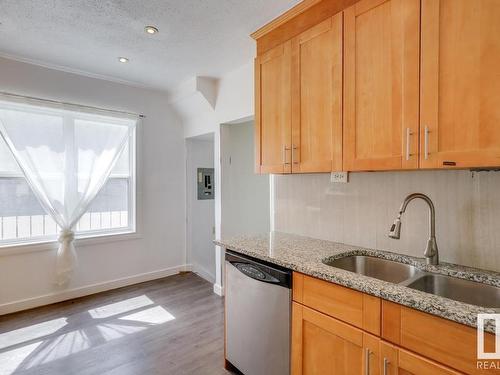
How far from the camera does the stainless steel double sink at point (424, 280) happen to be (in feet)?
4.32

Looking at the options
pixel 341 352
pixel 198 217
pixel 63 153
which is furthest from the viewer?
pixel 198 217

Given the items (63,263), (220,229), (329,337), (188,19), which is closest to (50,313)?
(63,263)

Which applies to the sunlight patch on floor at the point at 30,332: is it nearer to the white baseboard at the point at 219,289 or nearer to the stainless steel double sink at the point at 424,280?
the white baseboard at the point at 219,289

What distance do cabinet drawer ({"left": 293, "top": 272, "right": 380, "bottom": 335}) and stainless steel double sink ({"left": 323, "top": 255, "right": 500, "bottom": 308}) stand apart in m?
0.22

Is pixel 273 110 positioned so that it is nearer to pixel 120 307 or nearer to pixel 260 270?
pixel 260 270

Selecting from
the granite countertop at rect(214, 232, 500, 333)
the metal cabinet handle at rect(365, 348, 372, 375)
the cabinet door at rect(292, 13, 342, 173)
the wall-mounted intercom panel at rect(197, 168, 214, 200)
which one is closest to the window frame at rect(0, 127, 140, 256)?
the wall-mounted intercom panel at rect(197, 168, 214, 200)

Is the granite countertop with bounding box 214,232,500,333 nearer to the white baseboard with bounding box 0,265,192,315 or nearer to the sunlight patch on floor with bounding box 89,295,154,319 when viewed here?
the sunlight patch on floor with bounding box 89,295,154,319

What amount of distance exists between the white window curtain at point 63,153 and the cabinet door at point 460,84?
3.34m

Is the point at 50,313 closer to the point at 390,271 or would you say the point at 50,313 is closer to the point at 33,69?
the point at 33,69

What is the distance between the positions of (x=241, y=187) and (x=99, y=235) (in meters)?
1.86

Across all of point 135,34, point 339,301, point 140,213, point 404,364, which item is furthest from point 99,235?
point 404,364

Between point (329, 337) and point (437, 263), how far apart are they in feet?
2.32

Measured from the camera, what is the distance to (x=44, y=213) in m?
3.12

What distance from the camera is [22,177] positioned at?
297 cm
